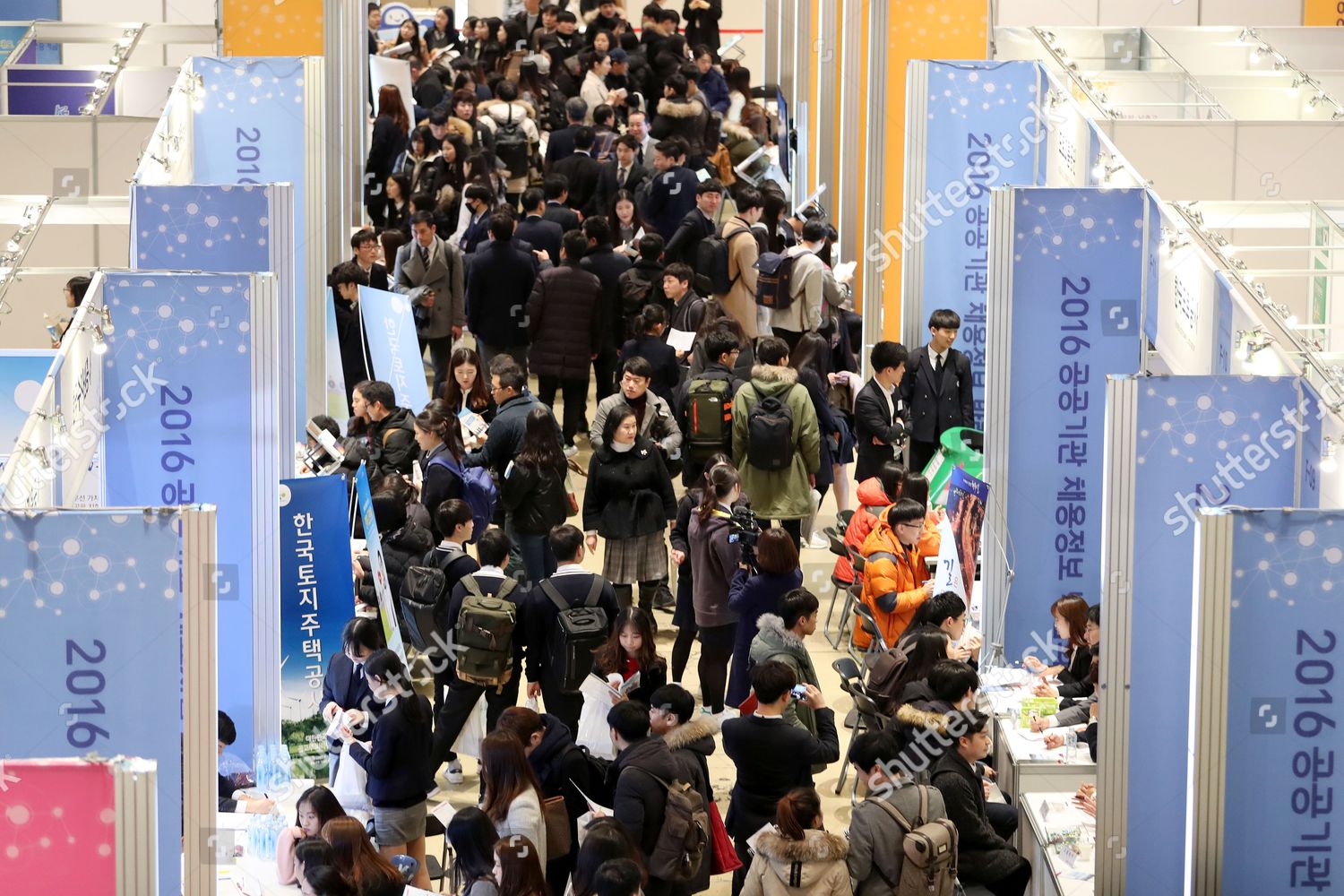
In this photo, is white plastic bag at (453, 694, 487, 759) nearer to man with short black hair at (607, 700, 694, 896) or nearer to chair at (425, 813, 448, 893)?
chair at (425, 813, 448, 893)

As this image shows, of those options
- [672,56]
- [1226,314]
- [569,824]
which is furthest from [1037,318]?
[672,56]

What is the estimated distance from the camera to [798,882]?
570 centimetres

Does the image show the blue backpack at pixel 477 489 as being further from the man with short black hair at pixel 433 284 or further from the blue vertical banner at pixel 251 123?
the man with short black hair at pixel 433 284

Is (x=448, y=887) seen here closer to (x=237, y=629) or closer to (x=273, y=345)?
(x=237, y=629)

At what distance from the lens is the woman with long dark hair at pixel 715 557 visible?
7.96 metres

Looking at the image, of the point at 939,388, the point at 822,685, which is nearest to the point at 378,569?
the point at 822,685

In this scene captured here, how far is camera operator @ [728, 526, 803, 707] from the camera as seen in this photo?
24.6ft

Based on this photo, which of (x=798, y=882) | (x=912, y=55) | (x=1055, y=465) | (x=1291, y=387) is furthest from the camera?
(x=912, y=55)

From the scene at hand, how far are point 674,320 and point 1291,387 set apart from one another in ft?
15.1

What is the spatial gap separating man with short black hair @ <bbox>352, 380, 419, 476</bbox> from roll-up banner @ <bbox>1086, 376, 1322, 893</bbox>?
366 cm

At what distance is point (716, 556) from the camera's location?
8.00 meters

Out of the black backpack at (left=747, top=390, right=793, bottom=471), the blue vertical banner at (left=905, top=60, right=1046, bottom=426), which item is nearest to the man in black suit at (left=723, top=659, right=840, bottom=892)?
the black backpack at (left=747, top=390, right=793, bottom=471)

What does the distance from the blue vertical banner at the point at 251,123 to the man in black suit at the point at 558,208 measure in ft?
6.22

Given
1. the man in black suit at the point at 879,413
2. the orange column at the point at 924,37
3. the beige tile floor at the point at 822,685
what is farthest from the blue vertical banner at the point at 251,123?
the orange column at the point at 924,37
